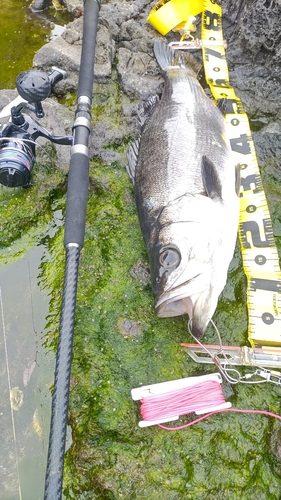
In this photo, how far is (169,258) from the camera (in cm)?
305

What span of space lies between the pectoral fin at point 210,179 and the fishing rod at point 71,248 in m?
1.00

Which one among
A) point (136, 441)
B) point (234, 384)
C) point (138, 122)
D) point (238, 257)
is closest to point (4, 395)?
Result: point (136, 441)

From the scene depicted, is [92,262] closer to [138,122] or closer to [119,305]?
[119,305]

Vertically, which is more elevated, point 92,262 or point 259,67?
point 259,67

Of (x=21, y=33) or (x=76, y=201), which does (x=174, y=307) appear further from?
(x=21, y=33)

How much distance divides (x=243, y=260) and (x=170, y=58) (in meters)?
2.58

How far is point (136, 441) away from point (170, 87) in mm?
3354

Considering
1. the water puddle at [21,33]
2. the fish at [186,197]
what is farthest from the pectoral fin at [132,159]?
the water puddle at [21,33]

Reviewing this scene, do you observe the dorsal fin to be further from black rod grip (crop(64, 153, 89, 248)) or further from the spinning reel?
the spinning reel

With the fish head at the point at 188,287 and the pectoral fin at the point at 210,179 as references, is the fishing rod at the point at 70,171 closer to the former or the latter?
the fish head at the point at 188,287

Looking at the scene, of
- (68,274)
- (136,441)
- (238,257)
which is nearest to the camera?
(68,274)

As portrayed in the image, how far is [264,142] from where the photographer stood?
4.33 meters

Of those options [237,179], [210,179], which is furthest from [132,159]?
[237,179]

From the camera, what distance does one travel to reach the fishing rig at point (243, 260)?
2895 mm
